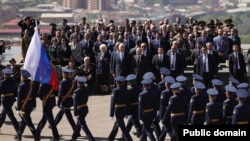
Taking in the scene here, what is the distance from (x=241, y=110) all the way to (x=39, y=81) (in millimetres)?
4879

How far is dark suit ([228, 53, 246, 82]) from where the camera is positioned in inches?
817

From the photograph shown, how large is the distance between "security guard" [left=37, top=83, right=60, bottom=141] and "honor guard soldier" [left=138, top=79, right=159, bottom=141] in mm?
2150

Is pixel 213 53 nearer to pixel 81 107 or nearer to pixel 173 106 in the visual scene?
pixel 173 106

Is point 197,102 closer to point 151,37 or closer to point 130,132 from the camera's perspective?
point 130,132

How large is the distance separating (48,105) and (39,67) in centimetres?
92

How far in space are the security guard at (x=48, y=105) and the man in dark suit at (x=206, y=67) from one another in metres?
4.90

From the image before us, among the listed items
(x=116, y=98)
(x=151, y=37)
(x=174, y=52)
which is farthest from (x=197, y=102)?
(x=151, y=37)

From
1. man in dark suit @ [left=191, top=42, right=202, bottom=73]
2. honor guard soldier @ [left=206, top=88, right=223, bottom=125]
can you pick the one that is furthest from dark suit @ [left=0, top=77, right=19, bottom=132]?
man in dark suit @ [left=191, top=42, right=202, bottom=73]

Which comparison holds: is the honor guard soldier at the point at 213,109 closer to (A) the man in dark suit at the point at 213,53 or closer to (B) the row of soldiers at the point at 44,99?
(B) the row of soldiers at the point at 44,99

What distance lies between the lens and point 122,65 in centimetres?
2050

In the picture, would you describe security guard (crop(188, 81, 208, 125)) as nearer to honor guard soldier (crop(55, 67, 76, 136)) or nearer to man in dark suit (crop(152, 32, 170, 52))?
honor guard soldier (crop(55, 67, 76, 136))

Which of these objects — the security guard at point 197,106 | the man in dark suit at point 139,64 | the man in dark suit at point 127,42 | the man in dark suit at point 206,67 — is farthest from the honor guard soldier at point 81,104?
the man in dark suit at point 127,42

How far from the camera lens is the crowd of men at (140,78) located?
Answer: 15859 mm

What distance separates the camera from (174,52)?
2022 cm
